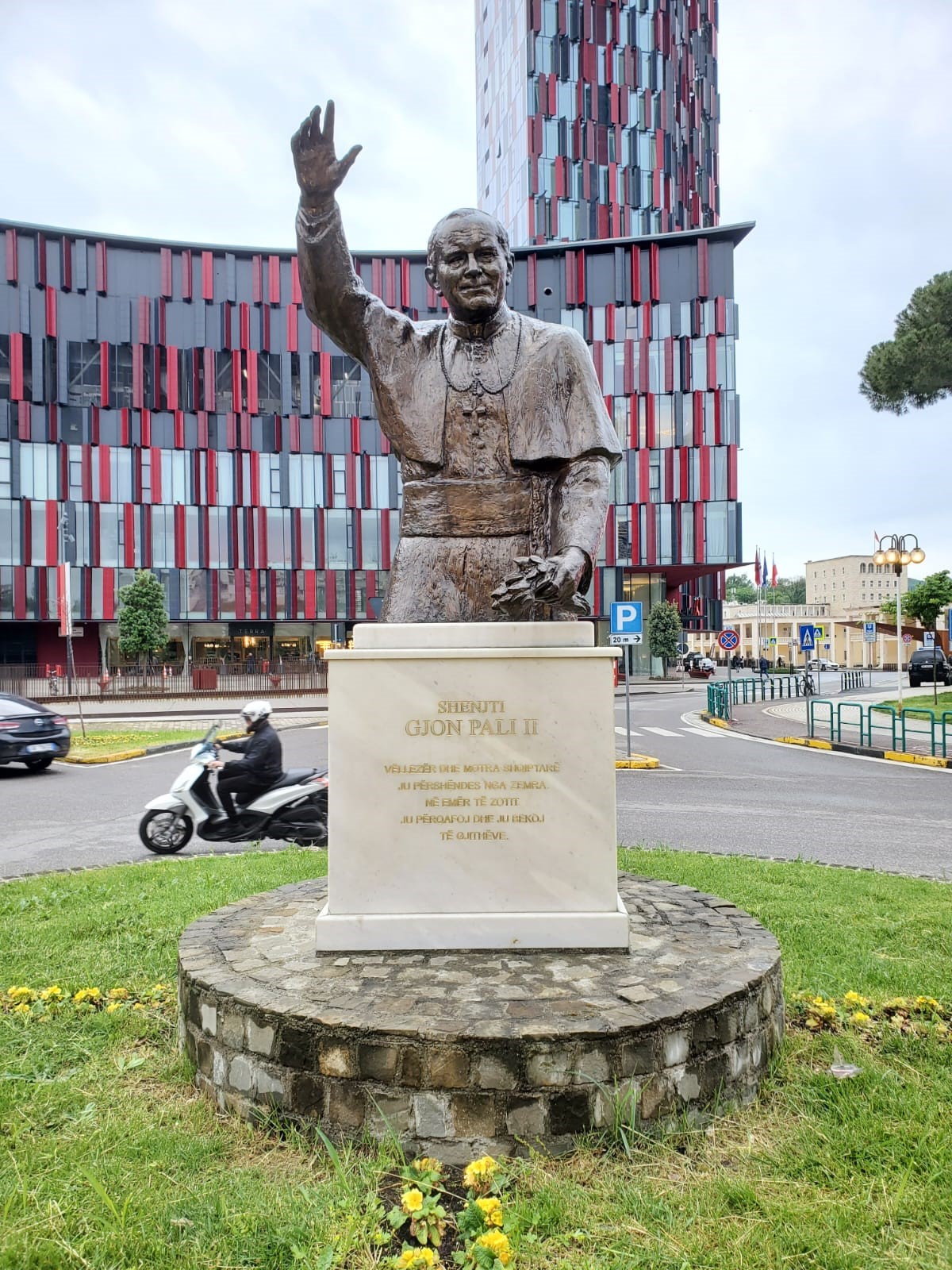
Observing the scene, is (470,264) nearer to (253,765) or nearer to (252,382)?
(253,765)

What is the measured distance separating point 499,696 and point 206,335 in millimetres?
42780

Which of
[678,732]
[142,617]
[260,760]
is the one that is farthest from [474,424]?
[142,617]

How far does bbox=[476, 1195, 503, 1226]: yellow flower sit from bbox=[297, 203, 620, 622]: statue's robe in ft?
6.74

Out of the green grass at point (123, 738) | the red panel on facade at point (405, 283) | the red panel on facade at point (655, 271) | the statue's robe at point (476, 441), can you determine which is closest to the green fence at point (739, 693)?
the green grass at point (123, 738)

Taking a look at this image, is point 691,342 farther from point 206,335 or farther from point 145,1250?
point 145,1250

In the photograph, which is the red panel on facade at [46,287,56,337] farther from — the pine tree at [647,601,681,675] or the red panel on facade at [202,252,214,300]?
the pine tree at [647,601,681,675]

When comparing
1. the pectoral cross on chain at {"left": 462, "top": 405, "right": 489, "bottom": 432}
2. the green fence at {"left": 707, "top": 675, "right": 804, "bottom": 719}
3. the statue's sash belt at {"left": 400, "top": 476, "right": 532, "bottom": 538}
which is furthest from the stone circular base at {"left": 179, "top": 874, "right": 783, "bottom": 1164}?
the green fence at {"left": 707, "top": 675, "right": 804, "bottom": 719}

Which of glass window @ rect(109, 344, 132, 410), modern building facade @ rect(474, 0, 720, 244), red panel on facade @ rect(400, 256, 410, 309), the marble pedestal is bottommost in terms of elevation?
the marble pedestal

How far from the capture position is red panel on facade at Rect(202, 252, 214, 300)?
40031mm

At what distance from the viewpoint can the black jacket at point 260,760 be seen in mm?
7148

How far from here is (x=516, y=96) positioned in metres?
51.9

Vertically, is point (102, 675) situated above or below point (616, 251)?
below

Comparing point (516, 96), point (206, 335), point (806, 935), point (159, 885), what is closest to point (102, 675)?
point (206, 335)

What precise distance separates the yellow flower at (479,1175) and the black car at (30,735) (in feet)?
40.4
